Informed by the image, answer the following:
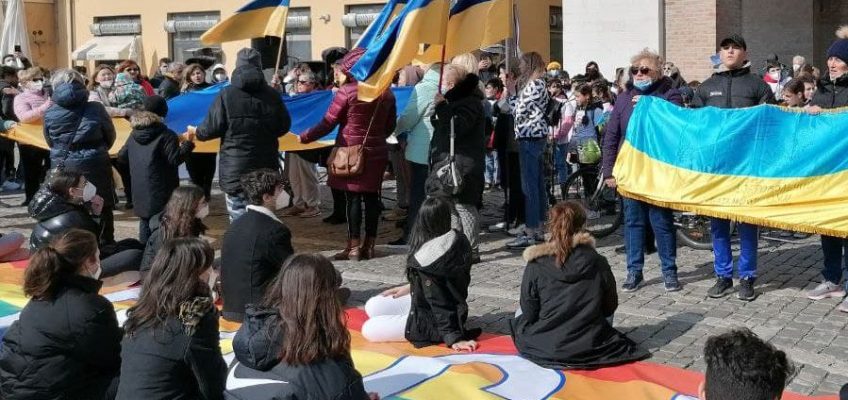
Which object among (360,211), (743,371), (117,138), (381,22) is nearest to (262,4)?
(381,22)

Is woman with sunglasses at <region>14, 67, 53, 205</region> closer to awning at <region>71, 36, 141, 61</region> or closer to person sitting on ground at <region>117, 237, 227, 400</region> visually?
person sitting on ground at <region>117, 237, 227, 400</region>

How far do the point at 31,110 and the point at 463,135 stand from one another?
19.7 ft

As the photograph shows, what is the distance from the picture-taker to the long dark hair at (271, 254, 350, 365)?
4211 mm

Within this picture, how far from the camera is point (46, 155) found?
46.1ft

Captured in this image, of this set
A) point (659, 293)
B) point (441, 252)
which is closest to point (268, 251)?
point (441, 252)

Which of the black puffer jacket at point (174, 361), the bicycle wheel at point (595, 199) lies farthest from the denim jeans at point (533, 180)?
the black puffer jacket at point (174, 361)

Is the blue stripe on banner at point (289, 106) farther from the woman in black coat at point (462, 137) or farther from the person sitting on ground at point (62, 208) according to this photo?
the person sitting on ground at point (62, 208)

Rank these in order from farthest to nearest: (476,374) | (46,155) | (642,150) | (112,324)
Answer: (46,155)
(642,150)
(476,374)
(112,324)

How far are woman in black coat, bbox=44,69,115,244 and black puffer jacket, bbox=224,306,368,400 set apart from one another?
210 inches

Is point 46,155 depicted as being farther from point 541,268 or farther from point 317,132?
point 541,268

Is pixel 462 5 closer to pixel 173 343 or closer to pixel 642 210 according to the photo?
pixel 642 210

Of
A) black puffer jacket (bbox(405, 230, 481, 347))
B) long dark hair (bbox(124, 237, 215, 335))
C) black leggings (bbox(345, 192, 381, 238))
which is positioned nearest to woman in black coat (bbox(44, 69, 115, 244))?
black leggings (bbox(345, 192, 381, 238))

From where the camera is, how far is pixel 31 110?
40.7ft

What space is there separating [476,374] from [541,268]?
30.6 inches
